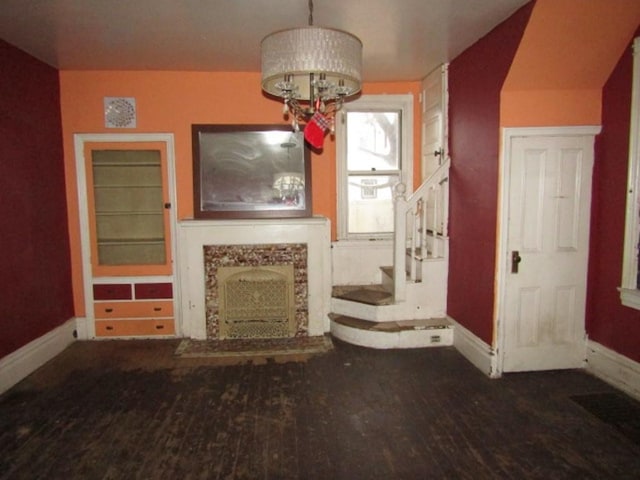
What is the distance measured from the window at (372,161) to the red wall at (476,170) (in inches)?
31.1

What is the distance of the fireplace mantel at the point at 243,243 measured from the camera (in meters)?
4.31

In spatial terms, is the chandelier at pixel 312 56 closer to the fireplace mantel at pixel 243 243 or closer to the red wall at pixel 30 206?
the fireplace mantel at pixel 243 243

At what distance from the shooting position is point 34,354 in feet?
12.3

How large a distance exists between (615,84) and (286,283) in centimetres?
320

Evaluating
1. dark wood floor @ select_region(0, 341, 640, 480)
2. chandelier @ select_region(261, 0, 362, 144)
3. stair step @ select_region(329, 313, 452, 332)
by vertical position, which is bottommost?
dark wood floor @ select_region(0, 341, 640, 480)

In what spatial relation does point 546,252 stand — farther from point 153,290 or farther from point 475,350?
point 153,290

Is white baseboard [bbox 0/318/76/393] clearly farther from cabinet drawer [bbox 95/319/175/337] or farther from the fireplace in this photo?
the fireplace

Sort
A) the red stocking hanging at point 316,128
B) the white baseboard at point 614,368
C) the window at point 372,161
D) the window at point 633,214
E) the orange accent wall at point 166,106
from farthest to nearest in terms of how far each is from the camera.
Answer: the window at point 372,161 < the orange accent wall at point 166,106 < the white baseboard at point 614,368 < the window at point 633,214 < the red stocking hanging at point 316,128

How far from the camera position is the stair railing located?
412cm

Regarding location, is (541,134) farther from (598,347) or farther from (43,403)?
(43,403)

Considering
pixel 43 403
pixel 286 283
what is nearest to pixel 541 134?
pixel 286 283

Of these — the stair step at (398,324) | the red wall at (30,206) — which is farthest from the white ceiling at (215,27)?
the stair step at (398,324)

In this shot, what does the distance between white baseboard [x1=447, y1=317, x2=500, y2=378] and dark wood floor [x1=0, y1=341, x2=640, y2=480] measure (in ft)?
0.27

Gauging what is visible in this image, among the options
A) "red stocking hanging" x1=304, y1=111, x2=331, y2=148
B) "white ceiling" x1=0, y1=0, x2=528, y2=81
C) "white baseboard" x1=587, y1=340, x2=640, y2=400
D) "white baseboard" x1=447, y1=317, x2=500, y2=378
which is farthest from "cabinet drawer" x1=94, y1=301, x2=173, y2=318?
"white baseboard" x1=587, y1=340, x2=640, y2=400
